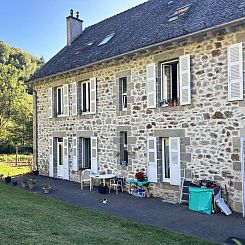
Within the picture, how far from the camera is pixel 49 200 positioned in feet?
31.2

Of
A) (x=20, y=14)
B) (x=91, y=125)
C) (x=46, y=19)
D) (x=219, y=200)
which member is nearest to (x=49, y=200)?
(x=91, y=125)

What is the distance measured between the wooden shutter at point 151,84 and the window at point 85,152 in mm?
4322

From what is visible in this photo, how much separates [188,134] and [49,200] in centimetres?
469

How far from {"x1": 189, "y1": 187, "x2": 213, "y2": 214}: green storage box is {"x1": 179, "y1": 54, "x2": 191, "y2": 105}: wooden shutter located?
2555 mm

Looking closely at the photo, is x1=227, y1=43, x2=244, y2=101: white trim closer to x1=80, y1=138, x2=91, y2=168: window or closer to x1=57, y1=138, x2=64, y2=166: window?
x1=80, y1=138, x2=91, y2=168: window

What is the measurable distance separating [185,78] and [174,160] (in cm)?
254

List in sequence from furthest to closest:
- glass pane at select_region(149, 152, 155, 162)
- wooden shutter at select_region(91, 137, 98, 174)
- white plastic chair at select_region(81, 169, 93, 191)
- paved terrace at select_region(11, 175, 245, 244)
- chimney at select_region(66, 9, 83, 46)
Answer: chimney at select_region(66, 9, 83, 46) → wooden shutter at select_region(91, 137, 98, 174) → white plastic chair at select_region(81, 169, 93, 191) → glass pane at select_region(149, 152, 155, 162) → paved terrace at select_region(11, 175, 245, 244)

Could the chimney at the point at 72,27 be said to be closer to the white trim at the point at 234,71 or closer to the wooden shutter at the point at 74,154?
the wooden shutter at the point at 74,154

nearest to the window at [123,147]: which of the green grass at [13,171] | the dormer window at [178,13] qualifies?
the dormer window at [178,13]

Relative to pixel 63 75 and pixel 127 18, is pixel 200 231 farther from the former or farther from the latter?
pixel 127 18

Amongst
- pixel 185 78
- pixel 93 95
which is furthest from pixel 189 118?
pixel 93 95

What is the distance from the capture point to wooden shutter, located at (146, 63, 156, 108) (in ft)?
33.4

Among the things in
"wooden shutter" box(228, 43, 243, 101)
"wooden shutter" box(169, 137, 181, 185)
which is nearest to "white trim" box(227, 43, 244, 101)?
"wooden shutter" box(228, 43, 243, 101)

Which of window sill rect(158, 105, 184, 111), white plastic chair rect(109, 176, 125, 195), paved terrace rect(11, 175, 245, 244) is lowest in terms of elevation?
paved terrace rect(11, 175, 245, 244)
